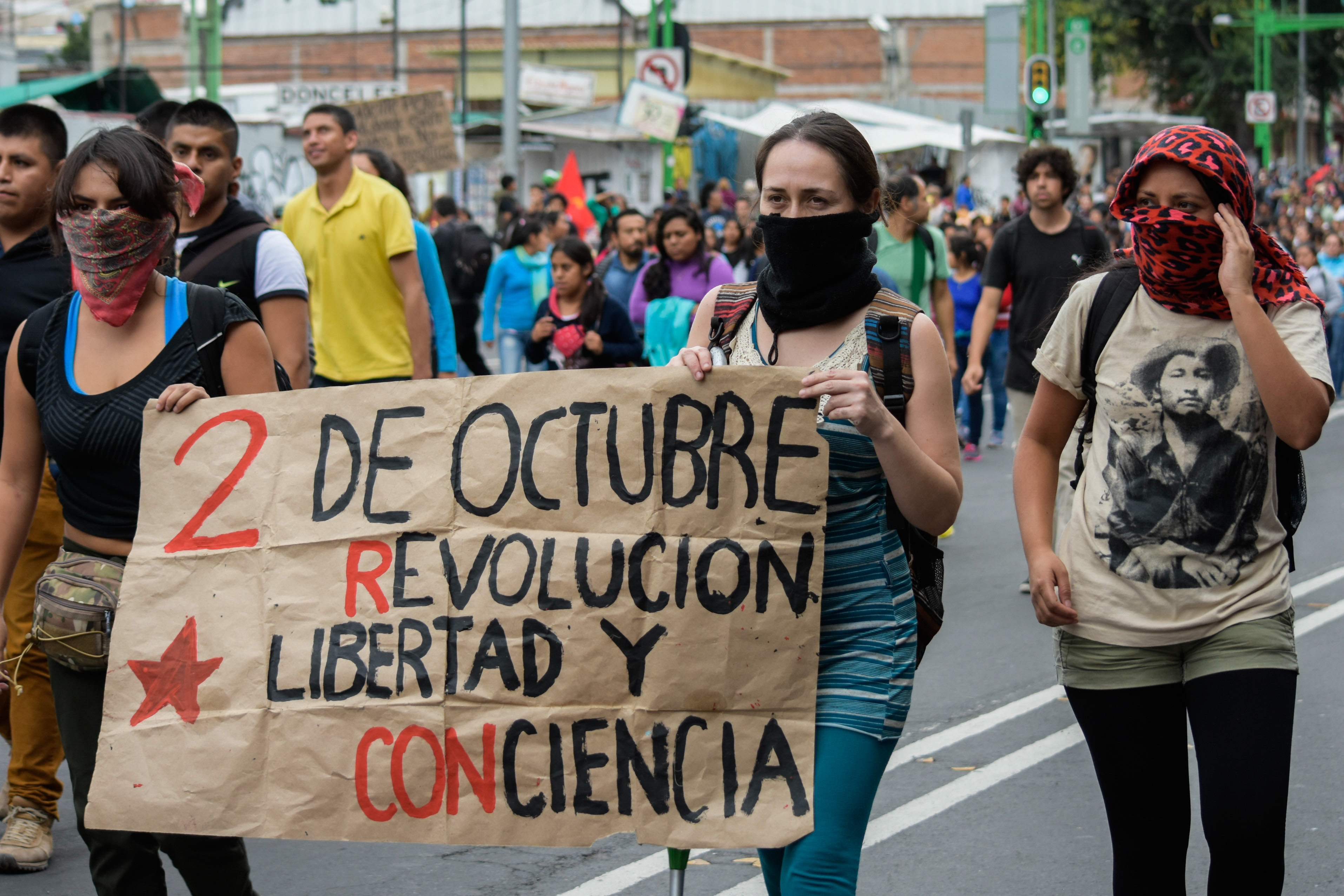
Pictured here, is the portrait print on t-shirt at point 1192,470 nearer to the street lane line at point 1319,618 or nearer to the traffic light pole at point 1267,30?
the street lane line at point 1319,618

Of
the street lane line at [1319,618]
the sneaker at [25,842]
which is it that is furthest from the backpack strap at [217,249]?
the street lane line at [1319,618]

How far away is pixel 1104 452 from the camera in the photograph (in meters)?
3.19

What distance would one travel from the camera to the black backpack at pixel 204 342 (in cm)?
332

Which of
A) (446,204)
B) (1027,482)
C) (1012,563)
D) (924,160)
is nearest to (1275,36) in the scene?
(924,160)

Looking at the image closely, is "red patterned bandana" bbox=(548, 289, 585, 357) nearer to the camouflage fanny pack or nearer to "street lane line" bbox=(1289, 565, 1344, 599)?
"street lane line" bbox=(1289, 565, 1344, 599)

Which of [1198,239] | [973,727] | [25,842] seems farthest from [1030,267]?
[25,842]

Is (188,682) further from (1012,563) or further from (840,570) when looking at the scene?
(1012,563)

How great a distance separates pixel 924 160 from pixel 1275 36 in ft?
78.4

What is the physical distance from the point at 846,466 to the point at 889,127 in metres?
37.9

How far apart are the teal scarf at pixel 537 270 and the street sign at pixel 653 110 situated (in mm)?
9042

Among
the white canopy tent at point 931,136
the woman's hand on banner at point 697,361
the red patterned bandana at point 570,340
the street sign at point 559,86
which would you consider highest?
the street sign at point 559,86

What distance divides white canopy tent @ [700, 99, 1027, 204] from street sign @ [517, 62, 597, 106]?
3.59m

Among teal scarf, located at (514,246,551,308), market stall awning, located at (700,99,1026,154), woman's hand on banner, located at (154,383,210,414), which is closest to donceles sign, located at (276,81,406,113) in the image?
market stall awning, located at (700,99,1026,154)

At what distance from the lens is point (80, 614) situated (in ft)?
10.5
